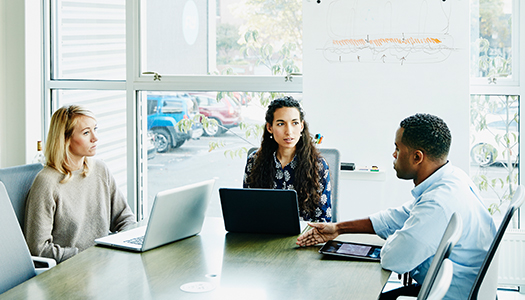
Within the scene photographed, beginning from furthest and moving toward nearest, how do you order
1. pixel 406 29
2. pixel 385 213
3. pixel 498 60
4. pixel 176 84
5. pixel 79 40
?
1. pixel 79 40
2. pixel 176 84
3. pixel 498 60
4. pixel 406 29
5. pixel 385 213

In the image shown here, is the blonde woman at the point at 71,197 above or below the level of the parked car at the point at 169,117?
below

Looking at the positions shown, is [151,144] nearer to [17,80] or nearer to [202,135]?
[202,135]

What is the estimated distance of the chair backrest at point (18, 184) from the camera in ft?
8.44

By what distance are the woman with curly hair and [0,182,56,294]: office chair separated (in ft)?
3.95

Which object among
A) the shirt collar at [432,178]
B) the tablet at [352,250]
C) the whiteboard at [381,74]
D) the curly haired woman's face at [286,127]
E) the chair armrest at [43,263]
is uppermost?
the whiteboard at [381,74]

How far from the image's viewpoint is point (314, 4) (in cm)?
332

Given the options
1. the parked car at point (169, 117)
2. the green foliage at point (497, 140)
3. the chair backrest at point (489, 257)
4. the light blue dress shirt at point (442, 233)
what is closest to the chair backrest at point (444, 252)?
the chair backrest at point (489, 257)

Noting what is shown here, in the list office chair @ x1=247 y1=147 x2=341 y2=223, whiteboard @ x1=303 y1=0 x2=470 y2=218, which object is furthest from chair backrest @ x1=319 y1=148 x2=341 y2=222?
whiteboard @ x1=303 y1=0 x2=470 y2=218

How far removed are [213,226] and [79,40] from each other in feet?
8.20

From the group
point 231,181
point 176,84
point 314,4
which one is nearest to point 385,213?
point 314,4

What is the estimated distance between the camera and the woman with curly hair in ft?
8.93

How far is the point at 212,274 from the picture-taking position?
1772mm

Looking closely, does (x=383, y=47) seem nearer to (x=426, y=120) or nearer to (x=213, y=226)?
(x=426, y=120)

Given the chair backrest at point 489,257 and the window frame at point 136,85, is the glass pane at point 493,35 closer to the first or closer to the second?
the window frame at point 136,85
